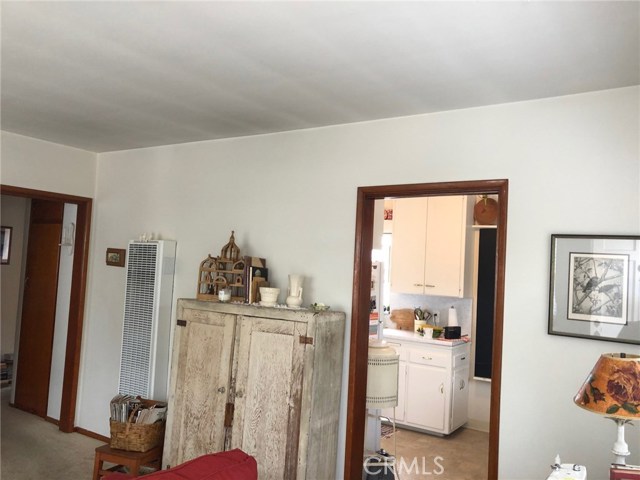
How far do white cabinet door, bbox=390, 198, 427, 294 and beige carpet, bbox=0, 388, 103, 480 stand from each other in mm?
3289

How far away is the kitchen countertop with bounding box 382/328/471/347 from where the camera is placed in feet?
16.3

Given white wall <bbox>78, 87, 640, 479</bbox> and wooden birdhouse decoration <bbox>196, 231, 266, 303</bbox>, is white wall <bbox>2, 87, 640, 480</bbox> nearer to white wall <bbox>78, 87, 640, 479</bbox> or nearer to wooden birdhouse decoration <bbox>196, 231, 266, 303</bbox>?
white wall <bbox>78, 87, 640, 479</bbox>

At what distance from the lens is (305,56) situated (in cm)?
233

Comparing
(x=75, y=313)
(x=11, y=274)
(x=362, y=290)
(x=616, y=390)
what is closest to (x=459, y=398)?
(x=362, y=290)

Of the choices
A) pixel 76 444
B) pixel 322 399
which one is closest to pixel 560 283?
pixel 322 399

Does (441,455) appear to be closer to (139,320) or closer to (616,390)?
(139,320)

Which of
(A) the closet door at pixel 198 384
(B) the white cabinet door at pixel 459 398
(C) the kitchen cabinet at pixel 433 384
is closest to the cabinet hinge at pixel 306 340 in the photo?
(A) the closet door at pixel 198 384

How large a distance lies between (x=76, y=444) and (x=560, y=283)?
400 cm

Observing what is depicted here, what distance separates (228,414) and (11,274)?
4382 millimetres

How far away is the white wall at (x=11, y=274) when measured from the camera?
6047 millimetres

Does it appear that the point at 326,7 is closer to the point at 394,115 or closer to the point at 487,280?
the point at 394,115

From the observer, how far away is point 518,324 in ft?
8.93

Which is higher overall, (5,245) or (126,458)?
(5,245)

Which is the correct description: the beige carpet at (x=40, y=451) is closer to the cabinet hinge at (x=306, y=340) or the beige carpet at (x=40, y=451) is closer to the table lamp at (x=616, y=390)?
the cabinet hinge at (x=306, y=340)
